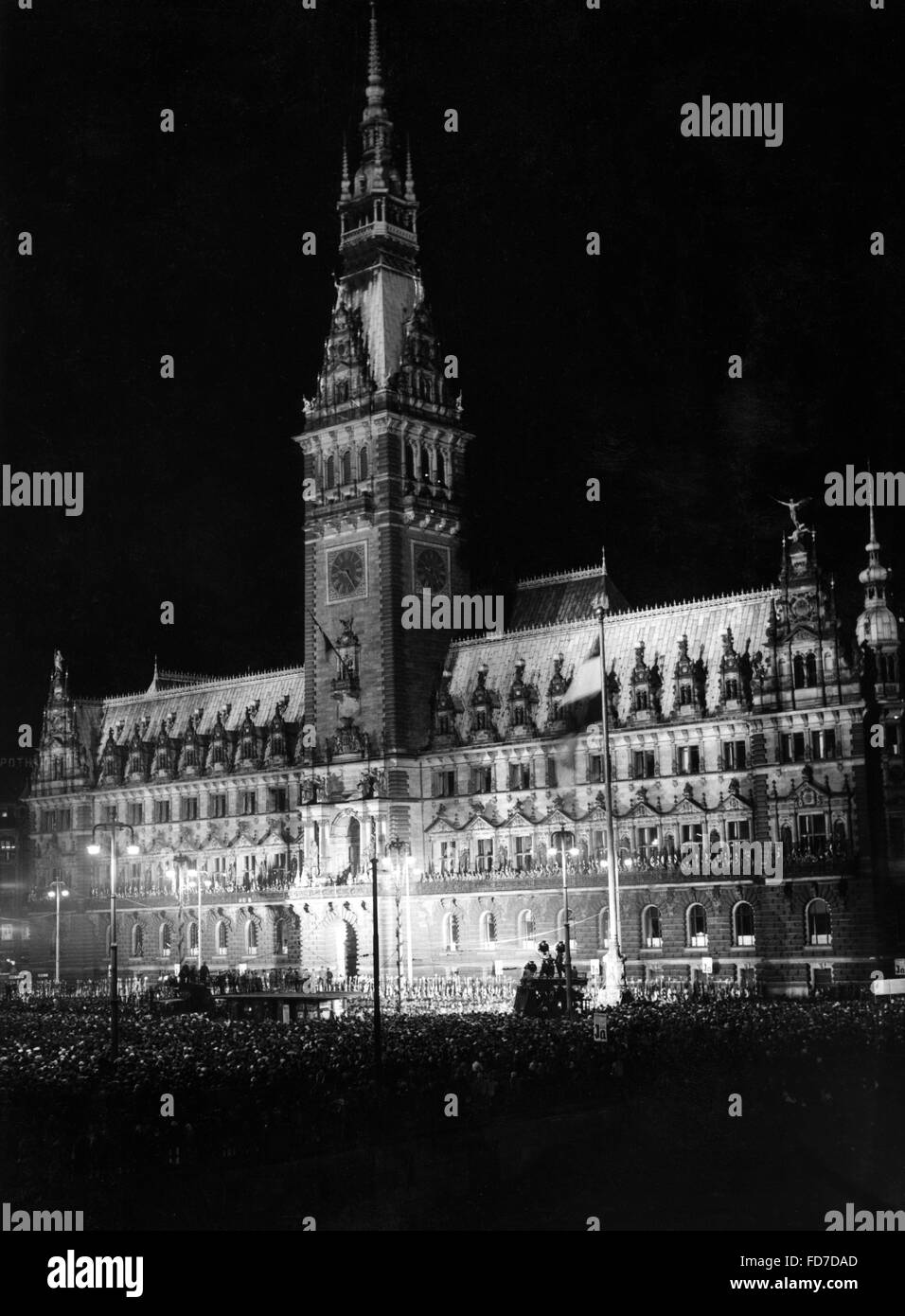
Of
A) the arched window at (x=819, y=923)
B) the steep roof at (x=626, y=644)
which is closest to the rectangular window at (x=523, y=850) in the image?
the steep roof at (x=626, y=644)

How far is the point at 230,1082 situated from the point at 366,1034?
13.4 metres

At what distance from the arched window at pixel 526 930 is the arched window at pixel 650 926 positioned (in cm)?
821

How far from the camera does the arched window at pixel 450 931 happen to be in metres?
114

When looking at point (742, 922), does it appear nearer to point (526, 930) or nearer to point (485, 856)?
point (526, 930)

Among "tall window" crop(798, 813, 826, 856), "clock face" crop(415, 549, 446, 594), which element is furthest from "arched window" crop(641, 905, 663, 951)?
"clock face" crop(415, 549, 446, 594)

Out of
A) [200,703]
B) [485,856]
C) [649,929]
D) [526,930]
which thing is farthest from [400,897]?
[200,703]

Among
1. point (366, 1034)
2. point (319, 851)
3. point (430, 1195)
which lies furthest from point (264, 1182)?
point (319, 851)

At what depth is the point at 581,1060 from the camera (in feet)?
164

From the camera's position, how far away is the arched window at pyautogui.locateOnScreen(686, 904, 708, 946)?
102 meters

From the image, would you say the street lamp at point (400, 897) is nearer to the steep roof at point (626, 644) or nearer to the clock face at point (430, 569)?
the steep roof at point (626, 644)

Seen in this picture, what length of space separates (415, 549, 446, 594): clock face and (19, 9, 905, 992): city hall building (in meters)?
0.21

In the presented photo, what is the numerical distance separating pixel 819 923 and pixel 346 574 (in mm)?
43848

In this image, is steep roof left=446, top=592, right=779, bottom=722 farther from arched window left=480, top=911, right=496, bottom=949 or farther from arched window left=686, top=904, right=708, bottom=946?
arched window left=480, top=911, right=496, bottom=949
